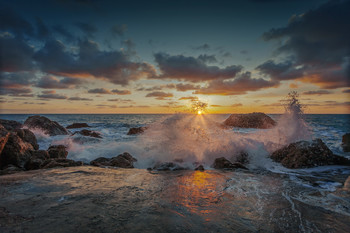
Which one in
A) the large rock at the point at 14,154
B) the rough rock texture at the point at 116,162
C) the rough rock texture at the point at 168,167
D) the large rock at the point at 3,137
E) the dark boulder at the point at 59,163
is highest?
the large rock at the point at 3,137

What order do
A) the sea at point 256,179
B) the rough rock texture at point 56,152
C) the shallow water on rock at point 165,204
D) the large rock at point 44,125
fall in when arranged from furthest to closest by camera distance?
the large rock at point 44,125
the rough rock texture at point 56,152
the sea at point 256,179
the shallow water on rock at point 165,204

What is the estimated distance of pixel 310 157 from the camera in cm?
719

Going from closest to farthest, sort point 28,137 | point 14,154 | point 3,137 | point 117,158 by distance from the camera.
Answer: point 3,137, point 14,154, point 117,158, point 28,137

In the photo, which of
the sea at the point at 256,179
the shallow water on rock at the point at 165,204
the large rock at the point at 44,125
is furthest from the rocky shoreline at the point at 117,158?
the large rock at the point at 44,125

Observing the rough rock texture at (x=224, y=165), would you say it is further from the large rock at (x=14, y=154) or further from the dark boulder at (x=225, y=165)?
the large rock at (x=14, y=154)

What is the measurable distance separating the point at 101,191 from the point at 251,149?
24.1 feet

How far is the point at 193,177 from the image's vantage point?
18.7ft

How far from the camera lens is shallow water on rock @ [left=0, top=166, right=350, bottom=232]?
8.79 ft

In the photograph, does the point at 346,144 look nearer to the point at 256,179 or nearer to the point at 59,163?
the point at 256,179

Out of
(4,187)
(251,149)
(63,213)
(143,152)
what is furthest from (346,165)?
(4,187)

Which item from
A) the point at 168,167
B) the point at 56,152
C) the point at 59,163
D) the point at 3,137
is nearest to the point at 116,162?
the point at 59,163

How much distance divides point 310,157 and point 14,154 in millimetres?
10939

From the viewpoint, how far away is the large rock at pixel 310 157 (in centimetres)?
711

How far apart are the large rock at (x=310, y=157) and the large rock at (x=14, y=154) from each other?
9892mm
